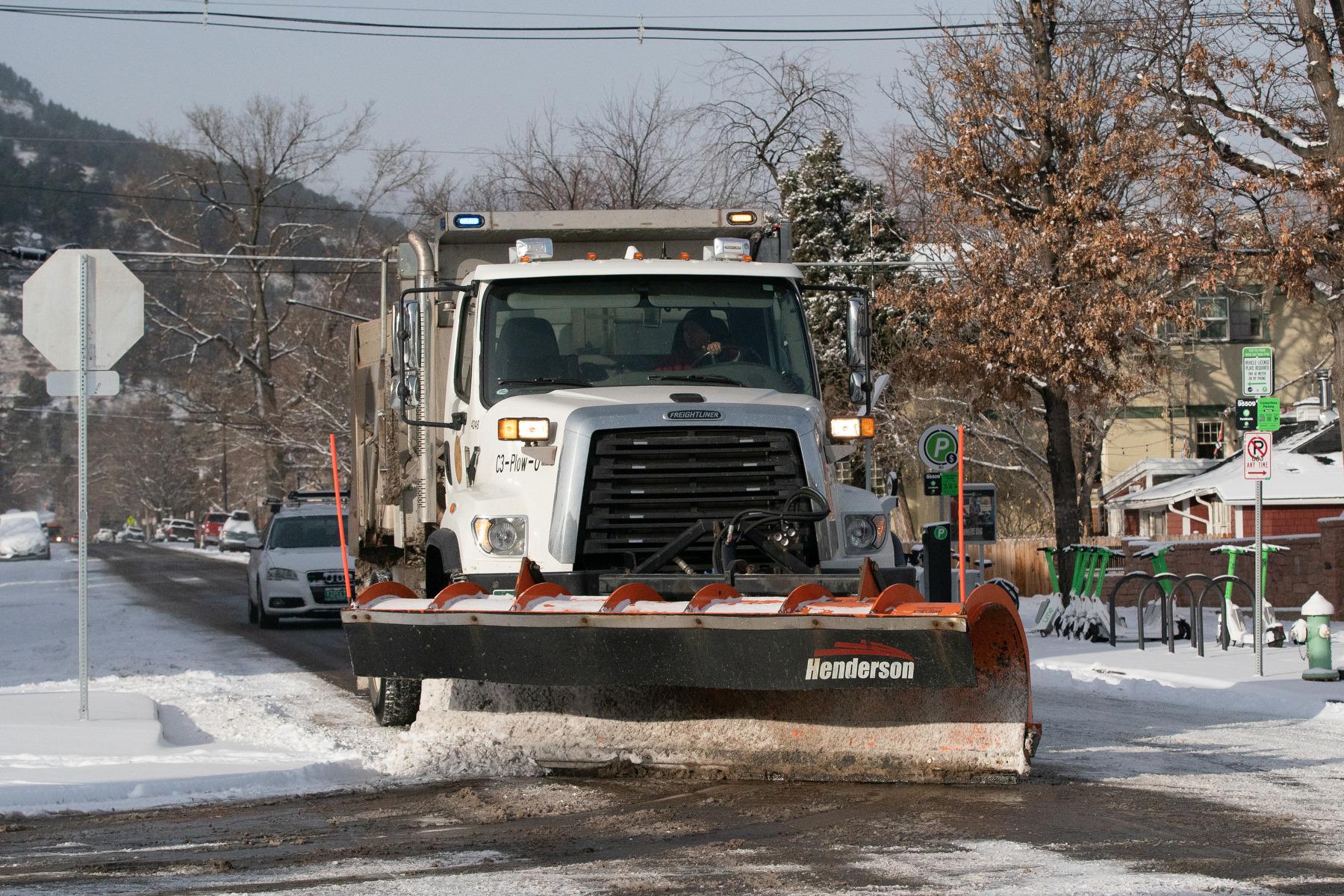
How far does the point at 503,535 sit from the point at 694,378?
1.50 metres

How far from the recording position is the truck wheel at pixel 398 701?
10.4 m

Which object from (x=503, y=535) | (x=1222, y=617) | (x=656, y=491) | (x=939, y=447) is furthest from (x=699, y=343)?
(x=939, y=447)

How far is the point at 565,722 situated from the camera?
28.3ft

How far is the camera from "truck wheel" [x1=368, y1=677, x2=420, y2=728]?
10391 mm

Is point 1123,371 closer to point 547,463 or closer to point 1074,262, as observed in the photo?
point 1074,262

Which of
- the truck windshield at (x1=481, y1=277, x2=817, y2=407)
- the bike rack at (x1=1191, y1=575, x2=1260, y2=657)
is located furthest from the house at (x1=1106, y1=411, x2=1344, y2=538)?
the truck windshield at (x1=481, y1=277, x2=817, y2=407)

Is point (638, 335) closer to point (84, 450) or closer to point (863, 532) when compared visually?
point (863, 532)

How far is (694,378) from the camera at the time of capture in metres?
9.39

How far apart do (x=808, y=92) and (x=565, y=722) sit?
3715cm

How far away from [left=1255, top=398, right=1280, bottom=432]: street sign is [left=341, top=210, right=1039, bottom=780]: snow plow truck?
602 cm

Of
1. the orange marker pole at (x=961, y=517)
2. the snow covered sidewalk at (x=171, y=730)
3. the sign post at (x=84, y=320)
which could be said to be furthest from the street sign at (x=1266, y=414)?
the sign post at (x=84, y=320)

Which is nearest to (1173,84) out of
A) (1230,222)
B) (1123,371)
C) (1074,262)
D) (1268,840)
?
(1230,222)

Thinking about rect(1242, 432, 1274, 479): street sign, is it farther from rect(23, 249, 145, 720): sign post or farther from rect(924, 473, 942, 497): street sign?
rect(23, 249, 145, 720): sign post

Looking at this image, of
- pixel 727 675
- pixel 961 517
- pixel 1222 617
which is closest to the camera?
pixel 727 675
